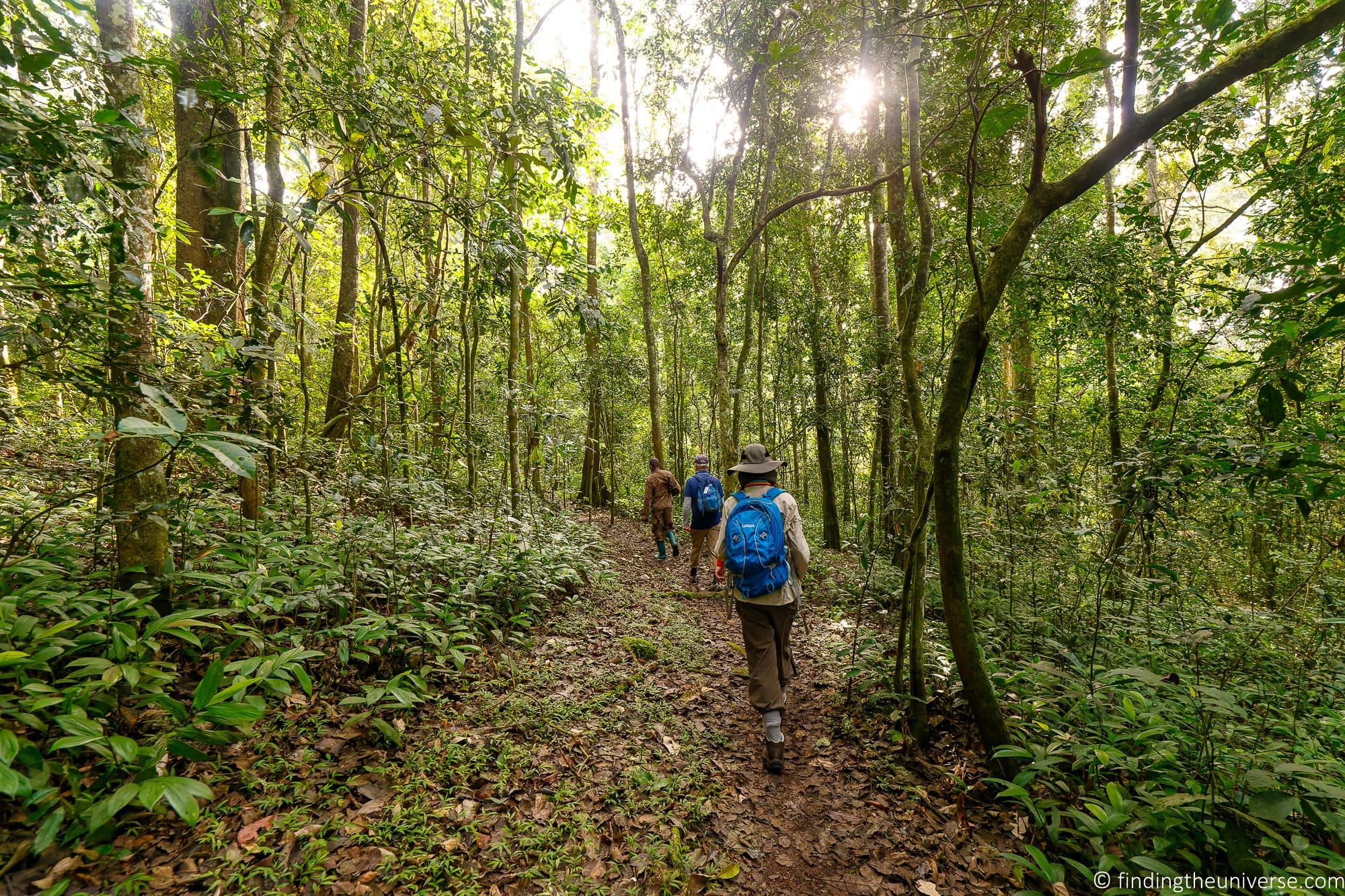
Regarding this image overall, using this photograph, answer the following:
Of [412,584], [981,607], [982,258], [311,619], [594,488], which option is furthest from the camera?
[594,488]

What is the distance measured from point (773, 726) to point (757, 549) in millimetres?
1513

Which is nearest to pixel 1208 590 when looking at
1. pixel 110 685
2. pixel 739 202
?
pixel 739 202

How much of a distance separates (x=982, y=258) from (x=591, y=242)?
12.1 metres

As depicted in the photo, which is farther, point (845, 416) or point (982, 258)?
point (845, 416)

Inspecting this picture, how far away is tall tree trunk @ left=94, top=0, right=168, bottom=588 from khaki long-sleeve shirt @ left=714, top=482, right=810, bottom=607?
3.92 m

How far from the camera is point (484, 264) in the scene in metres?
3.94

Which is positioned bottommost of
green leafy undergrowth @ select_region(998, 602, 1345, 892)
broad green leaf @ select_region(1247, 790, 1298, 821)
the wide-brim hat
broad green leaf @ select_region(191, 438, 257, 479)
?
green leafy undergrowth @ select_region(998, 602, 1345, 892)

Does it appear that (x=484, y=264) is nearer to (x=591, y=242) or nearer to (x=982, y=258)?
(x=982, y=258)

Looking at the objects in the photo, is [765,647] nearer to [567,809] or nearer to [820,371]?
[567,809]

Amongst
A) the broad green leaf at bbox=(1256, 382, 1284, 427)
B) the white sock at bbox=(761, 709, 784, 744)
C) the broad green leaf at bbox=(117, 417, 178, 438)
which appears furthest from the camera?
the white sock at bbox=(761, 709, 784, 744)

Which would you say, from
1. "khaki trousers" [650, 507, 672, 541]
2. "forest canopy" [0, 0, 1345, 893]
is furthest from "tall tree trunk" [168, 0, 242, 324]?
"khaki trousers" [650, 507, 672, 541]

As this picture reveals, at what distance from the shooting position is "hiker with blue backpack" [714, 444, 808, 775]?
4.31m

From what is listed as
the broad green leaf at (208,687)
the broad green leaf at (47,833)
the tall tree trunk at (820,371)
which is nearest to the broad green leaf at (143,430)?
the broad green leaf at (208,687)

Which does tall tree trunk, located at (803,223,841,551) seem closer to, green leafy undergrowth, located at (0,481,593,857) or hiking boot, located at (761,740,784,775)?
green leafy undergrowth, located at (0,481,593,857)
